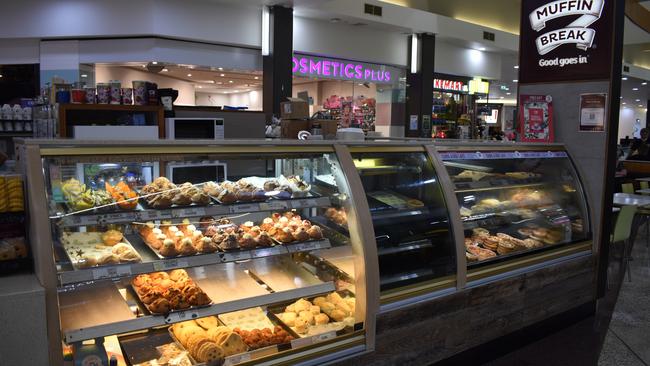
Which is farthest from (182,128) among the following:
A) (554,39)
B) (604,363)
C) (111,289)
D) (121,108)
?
(604,363)

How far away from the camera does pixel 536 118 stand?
16.0ft

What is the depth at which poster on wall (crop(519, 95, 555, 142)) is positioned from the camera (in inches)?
189

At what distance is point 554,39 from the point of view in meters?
4.64

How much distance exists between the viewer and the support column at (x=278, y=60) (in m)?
9.13

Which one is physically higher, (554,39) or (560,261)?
(554,39)

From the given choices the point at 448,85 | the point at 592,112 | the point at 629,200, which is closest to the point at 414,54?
the point at 448,85

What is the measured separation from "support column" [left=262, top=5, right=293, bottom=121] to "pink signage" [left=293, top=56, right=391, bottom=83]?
24.6 inches

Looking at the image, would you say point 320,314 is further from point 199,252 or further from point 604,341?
point 604,341


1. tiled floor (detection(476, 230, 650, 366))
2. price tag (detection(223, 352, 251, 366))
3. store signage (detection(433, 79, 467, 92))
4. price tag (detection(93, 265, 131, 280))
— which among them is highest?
store signage (detection(433, 79, 467, 92))

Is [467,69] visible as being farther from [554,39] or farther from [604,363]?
Result: [604,363]

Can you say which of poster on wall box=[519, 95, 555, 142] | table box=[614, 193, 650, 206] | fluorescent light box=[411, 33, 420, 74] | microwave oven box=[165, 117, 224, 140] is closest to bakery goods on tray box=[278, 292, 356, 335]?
poster on wall box=[519, 95, 555, 142]

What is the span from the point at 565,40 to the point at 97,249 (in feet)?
13.9

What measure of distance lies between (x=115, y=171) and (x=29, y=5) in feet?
25.1

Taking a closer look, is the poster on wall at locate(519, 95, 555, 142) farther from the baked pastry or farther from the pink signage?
the pink signage
